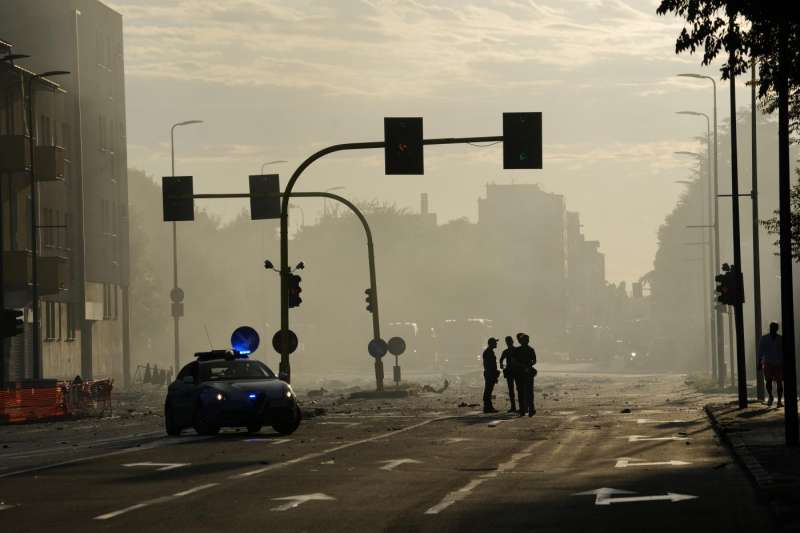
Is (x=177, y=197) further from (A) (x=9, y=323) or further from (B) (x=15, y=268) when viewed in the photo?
(B) (x=15, y=268)

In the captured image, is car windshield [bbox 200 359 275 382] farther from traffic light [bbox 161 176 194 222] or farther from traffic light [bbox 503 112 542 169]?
traffic light [bbox 161 176 194 222]

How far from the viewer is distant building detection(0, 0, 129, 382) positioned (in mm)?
70938

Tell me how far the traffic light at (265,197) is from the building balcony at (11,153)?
20870 mm

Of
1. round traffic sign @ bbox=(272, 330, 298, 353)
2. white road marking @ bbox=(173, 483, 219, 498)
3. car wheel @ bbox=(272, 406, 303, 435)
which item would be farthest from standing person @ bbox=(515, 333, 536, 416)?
white road marking @ bbox=(173, 483, 219, 498)

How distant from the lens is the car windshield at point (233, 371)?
33344 millimetres

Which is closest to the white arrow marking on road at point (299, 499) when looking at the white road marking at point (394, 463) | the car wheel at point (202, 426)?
the white road marking at point (394, 463)

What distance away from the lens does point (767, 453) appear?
23.3m

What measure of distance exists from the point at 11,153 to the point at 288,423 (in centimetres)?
3852

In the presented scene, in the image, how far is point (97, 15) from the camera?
87.0 m

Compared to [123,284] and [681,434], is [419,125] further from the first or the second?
[123,284]

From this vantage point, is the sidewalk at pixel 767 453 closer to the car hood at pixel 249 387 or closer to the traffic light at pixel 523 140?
the traffic light at pixel 523 140

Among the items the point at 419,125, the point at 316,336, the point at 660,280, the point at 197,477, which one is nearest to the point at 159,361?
the point at 316,336

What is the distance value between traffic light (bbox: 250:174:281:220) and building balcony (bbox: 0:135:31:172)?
20870mm

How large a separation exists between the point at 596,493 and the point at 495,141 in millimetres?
19568
